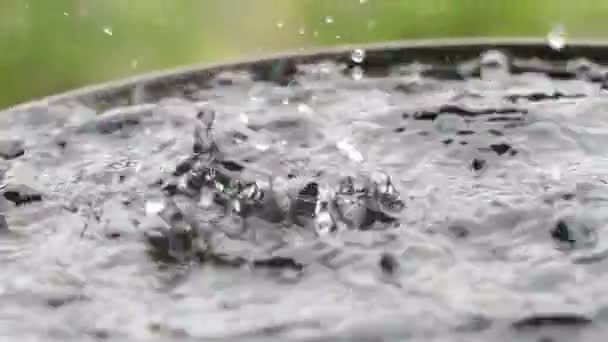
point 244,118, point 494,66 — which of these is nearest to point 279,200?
point 244,118

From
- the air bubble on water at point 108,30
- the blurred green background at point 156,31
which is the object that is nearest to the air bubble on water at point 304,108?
the blurred green background at point 156,31

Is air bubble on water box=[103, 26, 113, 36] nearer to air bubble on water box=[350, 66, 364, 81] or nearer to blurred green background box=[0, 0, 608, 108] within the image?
blurred green background box=[0, 0, 608, 108]

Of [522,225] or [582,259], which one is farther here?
[522,225]

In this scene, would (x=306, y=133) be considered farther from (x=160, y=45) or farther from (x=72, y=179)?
(x=160, y=45)

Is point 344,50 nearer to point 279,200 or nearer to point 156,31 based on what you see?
point 279,200

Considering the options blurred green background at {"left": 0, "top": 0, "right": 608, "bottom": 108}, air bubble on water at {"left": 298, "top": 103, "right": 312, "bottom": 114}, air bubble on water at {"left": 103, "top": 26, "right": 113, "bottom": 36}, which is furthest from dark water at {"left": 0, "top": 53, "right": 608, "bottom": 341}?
air bubble on water at {"left": 103, "top": 26, "right": 113, "bottom": 36}

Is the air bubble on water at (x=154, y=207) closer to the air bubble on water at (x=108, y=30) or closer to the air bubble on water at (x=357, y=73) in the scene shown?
the air bubble on water at (x=357, y=73)

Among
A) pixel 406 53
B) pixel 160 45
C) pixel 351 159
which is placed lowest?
pixel 351 159

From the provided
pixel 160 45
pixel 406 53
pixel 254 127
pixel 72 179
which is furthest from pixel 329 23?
pixel 72 179
